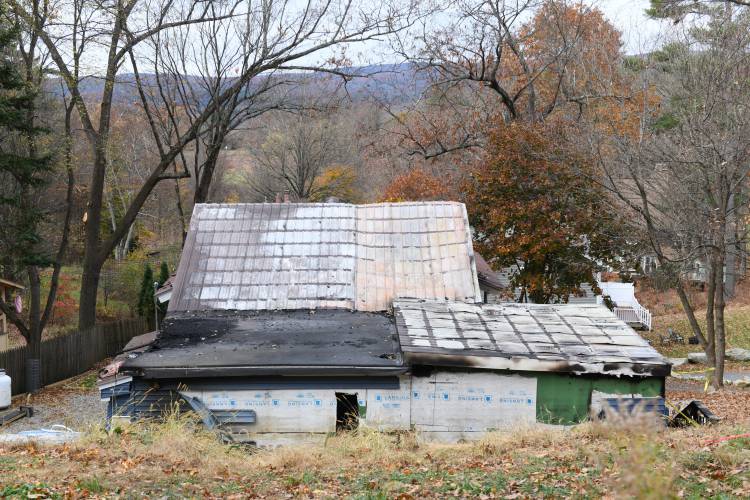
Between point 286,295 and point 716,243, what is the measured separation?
10457 mm

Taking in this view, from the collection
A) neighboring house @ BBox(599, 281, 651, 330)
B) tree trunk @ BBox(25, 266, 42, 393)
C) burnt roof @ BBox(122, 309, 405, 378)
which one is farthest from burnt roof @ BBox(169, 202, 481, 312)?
neighboring house @ BBox(599, 281, 651, 330)

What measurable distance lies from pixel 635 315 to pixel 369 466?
29830 mm

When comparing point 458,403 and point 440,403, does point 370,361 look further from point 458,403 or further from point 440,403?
point 458,403

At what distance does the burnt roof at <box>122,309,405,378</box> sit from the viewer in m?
10.8

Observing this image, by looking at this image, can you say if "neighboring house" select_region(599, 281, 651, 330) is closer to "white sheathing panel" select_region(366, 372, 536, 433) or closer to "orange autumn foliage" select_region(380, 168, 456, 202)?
"orange autumn foliage" select_region(380, 168, 456, 202)

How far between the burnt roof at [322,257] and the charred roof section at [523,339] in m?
1.16

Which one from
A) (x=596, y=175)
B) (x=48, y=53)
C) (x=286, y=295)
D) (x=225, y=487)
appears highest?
(x=48, y=53)

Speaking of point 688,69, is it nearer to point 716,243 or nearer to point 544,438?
point 716,243

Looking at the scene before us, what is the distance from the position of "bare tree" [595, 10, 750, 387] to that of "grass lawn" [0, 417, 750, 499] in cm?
889

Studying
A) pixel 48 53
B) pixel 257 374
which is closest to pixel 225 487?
pixel 257 374

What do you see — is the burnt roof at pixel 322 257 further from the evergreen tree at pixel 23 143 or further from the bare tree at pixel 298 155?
the bare tree at pixel 298 155

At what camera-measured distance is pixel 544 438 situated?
9602 mm

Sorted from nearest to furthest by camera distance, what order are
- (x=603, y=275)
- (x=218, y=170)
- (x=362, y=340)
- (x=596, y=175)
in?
(x=362, y=340)
(x=596, y=175)
(x=603, y=275)
(x=218, y=170)

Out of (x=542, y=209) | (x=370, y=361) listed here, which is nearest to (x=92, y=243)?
(x=542, y=209)
